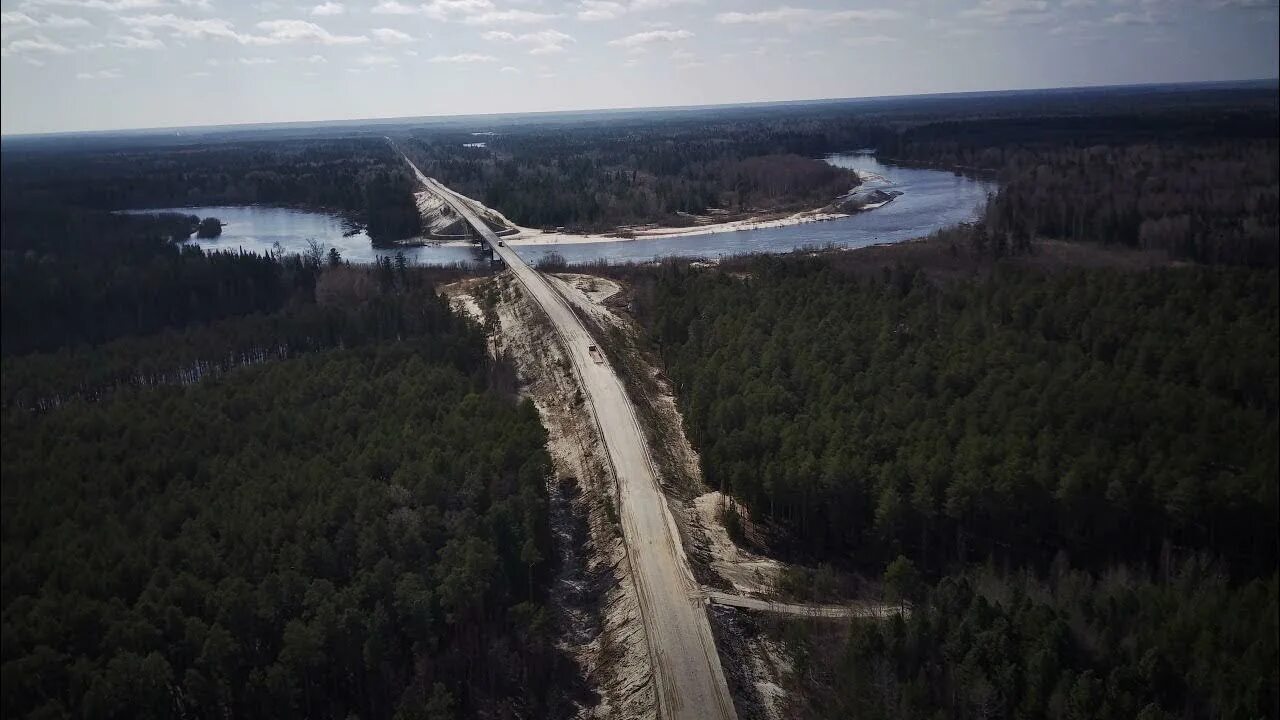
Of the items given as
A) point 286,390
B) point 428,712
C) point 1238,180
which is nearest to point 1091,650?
point 428,712

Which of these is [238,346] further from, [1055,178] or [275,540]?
[1055,178]

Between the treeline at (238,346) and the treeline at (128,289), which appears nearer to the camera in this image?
the treeline at (238,346)

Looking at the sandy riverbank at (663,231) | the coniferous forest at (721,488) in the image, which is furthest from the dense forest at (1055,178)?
the sandy riverbank at (663,231)

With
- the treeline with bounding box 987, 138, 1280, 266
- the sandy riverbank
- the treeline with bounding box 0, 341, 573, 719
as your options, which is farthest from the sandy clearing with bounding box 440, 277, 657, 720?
the treeline with bounding box 987, 138, 1280, 266

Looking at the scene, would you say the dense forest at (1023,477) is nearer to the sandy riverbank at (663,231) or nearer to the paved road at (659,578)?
the paved road at (659,578)

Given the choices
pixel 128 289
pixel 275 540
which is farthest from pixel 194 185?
pixel 275 540
